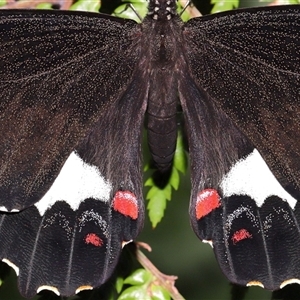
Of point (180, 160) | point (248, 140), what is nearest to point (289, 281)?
point (248, 140)

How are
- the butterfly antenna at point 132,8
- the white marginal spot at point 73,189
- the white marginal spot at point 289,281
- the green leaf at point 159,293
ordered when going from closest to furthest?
the white marginal spot at point 289,281 < the white marginal spot at point 73,189 < the butterfly antenna at point 132,8 < the green leaf at point 159,293

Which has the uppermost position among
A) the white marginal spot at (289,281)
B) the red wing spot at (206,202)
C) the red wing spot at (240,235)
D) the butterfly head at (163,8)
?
the butterfly head at (163,8)

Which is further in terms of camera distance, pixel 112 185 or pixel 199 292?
pixel 199 292

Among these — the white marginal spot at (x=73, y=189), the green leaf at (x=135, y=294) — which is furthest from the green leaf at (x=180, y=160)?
the green leaf at (x=135, y=294)

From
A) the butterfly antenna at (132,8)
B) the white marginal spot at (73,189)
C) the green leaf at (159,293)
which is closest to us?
the white marginal spot at (73,189)

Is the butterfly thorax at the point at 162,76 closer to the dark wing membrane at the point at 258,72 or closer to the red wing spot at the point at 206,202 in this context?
the dark wing membrane at the point at 258,72

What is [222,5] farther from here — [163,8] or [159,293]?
[159,293]

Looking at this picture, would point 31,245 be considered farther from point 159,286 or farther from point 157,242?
point 157,242

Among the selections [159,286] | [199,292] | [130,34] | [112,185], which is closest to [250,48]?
[130,34]
